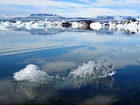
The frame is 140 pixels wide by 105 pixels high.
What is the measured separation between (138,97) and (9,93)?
3.13 meters

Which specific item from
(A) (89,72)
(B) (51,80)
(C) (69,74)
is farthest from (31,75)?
(A) (89,72)

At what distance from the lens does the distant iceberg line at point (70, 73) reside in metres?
6.44

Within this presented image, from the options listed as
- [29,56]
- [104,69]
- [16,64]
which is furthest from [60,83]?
[29,56]

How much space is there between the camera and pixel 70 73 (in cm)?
714

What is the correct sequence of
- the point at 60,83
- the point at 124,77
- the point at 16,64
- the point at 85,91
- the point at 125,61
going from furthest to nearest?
the point at 125,61, the point at 16,64, the point at 124,77, the point at 60,83, the point at 85,91

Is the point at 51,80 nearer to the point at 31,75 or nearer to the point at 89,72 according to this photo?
the point at 31,75

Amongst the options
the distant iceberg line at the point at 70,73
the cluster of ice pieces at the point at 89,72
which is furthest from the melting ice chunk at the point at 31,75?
the cluster of ice pieces at the point at 89,72

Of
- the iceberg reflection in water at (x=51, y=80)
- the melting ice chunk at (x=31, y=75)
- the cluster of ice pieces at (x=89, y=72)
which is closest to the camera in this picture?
the iceberg reflection in water at (x=51, y=80)

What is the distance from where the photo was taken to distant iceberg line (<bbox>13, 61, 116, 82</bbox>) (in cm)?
644

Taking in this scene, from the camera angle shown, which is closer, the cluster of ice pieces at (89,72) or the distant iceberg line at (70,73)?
the distant iceberg line at (70,73)

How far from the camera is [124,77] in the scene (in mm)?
7203

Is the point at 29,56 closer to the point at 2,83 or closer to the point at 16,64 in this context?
the point at 16,64

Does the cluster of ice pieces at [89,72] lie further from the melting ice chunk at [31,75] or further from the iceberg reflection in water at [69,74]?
the melting ice chunk at [31,75]

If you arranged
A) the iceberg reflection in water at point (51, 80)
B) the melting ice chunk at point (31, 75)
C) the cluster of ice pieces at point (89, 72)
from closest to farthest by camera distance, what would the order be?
the iceberg reflection in water at point (51, 80) → the melting ice chunk at point (31, 75) → the cluster of ice pieces at point (89, 72)
